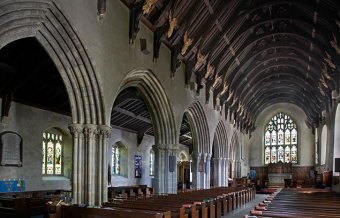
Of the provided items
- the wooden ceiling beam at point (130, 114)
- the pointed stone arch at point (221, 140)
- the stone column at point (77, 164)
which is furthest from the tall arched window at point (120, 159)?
the stone column at point (77, 164)

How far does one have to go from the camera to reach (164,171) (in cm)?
1598

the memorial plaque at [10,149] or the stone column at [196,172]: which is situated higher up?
Answer: the memorial plaque at [10,149]

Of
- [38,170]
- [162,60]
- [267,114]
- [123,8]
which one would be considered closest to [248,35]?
[162,60]

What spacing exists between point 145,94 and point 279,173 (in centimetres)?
2436

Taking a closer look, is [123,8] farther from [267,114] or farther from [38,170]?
[267,114]

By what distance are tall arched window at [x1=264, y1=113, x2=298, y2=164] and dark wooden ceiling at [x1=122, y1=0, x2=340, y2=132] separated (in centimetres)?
666

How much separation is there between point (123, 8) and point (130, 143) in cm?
1192

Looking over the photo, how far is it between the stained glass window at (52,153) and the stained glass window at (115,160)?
5.18 metres

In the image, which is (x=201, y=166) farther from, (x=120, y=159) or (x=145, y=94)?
(x=145, y=94)

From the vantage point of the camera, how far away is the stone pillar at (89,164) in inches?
407

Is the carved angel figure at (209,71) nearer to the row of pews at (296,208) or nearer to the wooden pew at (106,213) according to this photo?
the row of pews at (296,208)

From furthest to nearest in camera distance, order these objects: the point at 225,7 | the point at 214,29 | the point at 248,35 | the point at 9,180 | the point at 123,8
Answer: the point at 248,35, the point at 214,29, the point at 225,7, the point at 9,180, the point at 123,8

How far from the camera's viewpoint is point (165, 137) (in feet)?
53.3

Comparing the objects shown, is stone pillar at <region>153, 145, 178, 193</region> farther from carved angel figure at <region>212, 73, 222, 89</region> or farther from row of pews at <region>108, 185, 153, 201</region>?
carved angel figure at <region>212, 73, 222, 89</region>
